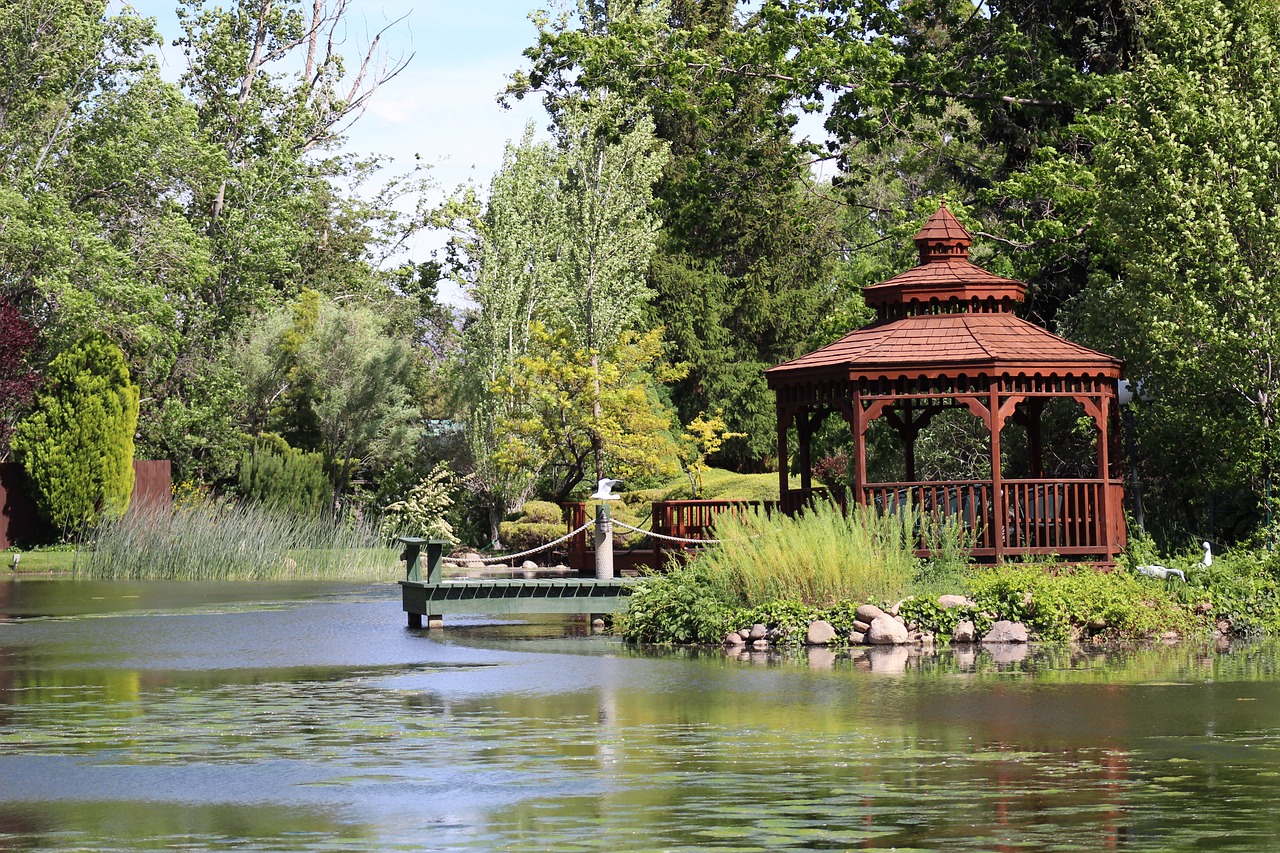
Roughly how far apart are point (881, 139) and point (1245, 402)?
10749 mm

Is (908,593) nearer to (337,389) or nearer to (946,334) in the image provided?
(946,334)

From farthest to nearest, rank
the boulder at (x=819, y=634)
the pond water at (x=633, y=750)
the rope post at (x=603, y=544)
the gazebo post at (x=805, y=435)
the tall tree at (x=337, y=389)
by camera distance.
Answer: the tall tree at (x=337, y=389) → the gazebo post at (x=805, y=435) → the rope post at (x=603, y=544) → the boulder at (x=819, y=634) → the pond water at (x=633, y=750)

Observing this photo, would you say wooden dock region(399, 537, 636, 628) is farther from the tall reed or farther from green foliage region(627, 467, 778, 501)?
the tall reed

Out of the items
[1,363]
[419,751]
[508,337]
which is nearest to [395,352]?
[508,337]

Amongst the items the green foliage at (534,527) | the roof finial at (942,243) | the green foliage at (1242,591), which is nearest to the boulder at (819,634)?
the green foliage at (1242,591)

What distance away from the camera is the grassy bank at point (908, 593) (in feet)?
64.4

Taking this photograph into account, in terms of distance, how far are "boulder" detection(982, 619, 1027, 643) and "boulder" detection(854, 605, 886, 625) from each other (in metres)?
1.22

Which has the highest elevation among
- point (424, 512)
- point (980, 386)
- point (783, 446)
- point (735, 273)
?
point (735, 273)

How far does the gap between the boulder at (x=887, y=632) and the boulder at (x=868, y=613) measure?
0.10m

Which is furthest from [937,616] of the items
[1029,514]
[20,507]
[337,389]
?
[337,389]

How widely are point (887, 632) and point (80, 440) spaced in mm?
27030

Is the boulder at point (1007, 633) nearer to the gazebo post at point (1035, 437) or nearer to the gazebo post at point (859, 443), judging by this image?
the gazebo post at point (859, 443)

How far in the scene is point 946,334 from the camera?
22.8 meters

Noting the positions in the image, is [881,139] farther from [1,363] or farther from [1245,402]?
[1,363]
